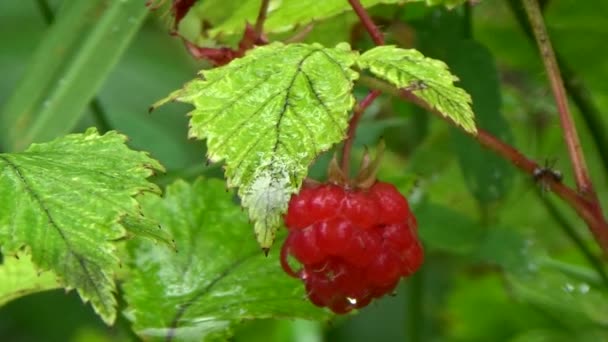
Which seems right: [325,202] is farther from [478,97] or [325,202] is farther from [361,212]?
[478,97]

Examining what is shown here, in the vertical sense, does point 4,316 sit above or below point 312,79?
below

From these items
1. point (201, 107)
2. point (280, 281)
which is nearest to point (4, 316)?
point (280, 281)

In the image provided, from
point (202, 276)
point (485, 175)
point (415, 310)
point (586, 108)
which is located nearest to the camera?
point (202, 276)

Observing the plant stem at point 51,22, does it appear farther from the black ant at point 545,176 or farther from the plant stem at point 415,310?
the black ant at point 545,176

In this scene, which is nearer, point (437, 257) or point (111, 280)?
point (111, 280)

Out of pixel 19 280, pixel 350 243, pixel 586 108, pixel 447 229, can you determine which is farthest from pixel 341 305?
pixel 447 229

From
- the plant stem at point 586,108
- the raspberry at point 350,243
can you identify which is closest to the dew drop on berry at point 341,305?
the raspberry at point 350,243

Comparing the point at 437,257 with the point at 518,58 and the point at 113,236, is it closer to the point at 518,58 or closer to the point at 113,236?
the point at 518,58

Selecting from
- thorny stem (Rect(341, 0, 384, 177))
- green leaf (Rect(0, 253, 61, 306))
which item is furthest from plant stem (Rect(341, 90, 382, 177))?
green leaf (Rect(0, 253, 61, 306))
